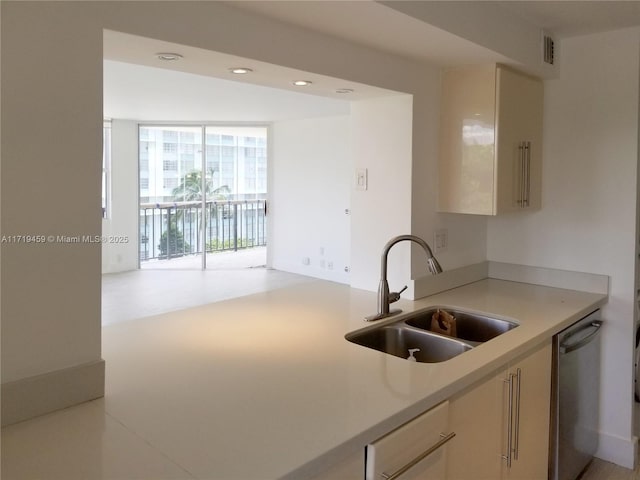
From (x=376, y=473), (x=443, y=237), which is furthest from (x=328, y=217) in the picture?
(x=376, y=473)

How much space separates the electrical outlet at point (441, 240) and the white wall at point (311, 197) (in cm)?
472

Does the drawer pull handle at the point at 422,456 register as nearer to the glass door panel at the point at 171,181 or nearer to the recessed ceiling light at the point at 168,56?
the recessed ceiling light at the point at 168,56

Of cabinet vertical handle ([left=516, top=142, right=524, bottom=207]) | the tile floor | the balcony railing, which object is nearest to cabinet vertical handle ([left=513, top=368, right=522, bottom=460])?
cabinet vertical handle ([left=516, top=142, right=524, bottom=207])

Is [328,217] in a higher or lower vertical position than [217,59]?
lower

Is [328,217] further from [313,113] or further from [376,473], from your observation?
[376,473]

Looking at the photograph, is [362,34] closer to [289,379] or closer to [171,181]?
[289,379]

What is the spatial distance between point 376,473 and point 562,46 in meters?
2.47

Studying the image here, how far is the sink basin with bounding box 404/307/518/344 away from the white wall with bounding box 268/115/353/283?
16.8 ft

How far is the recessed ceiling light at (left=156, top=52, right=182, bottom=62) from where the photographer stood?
5.64 ft

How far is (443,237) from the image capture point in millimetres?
2816

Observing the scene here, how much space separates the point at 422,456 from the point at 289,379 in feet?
1.42

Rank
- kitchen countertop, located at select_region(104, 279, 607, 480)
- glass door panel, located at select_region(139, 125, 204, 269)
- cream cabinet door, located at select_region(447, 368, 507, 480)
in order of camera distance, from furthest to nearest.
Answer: glass door panel, located at select_region(139, 125, 204, 269) → cream cabinet door, located at select_region(447, 368, 507, 480) → kitchen countertop, located at select_region(104, 279, 607, 480)

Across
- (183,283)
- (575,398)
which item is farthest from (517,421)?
(183,283)

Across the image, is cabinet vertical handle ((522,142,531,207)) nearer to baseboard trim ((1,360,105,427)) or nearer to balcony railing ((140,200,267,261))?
baseboard trim ((1,360,105,427))
